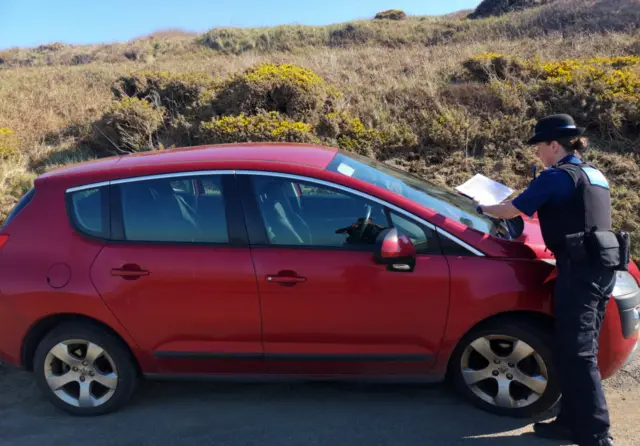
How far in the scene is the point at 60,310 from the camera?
3.41 m

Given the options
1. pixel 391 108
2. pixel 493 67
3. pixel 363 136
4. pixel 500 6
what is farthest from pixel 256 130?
pixel 500 6

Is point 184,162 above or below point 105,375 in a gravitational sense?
above

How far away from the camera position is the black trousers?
2902 mm

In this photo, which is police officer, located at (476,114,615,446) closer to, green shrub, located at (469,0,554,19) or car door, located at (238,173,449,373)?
car door, located at (238,173,449,373)

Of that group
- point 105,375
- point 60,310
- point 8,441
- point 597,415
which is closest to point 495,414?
point 597,415

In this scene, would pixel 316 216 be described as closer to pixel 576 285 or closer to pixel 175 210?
pixel 175 210

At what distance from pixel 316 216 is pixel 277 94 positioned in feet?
21.1

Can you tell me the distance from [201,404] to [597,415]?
246 centimetres

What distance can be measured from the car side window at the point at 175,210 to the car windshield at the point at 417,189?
79cm

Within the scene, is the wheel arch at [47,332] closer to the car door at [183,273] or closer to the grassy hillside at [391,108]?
the car door at [183,273]

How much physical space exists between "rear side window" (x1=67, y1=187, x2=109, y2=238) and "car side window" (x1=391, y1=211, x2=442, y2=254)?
6.09ft

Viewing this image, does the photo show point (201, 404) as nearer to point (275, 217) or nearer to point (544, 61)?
point (275, 217)

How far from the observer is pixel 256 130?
857cm

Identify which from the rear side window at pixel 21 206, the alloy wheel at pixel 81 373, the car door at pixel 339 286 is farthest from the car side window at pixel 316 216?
the rear side window at pixel 21 206
